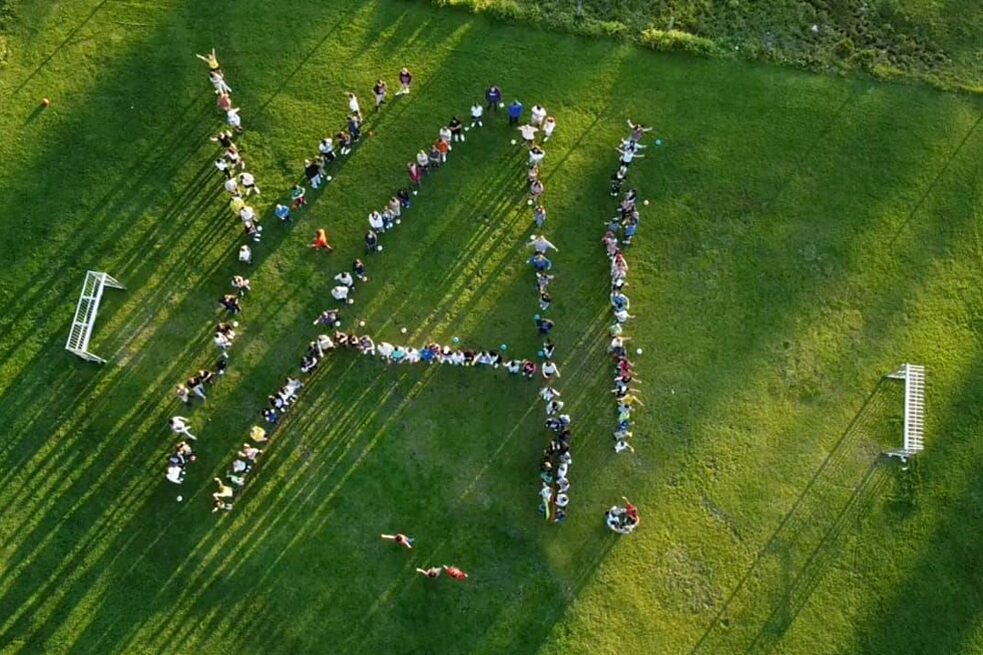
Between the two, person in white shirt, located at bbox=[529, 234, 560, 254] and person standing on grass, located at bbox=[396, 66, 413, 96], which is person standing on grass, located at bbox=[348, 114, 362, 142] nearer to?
person standing on grass, located at bbox=[396, 66, 413, 96]

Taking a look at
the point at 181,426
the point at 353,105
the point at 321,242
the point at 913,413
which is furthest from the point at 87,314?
the point at 913,413

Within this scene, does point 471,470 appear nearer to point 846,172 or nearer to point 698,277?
point 698,277

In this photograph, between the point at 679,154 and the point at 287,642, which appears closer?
the point at 287,642

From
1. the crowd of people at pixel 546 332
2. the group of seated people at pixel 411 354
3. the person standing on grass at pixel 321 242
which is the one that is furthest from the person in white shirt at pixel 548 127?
the person standing on grass at pixel 321 242

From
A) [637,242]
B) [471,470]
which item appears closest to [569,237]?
[637,242]

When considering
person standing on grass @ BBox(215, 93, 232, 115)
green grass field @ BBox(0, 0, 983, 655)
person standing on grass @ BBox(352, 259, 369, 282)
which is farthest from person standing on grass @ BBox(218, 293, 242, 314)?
person standing on grass @ BBox(215, 93, 232, 115)

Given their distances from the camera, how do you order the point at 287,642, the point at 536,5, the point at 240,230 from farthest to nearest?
the point at 536,5, the point at 240,230, the point at 287,642

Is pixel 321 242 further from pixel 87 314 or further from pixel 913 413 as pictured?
pixel 913 413
